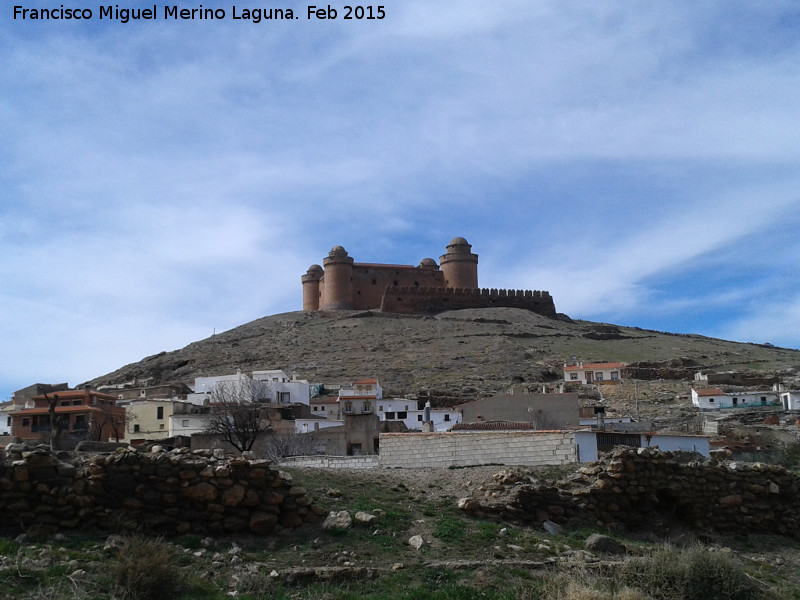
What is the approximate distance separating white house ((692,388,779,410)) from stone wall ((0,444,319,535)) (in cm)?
3716

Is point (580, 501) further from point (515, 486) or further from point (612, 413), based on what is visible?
point (612, 413)

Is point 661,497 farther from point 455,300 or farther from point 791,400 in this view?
point 455,300

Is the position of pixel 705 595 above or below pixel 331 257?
below

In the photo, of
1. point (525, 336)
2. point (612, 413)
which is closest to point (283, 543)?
point (612, 413)

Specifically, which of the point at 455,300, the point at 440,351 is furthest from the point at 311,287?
the point at 440,351

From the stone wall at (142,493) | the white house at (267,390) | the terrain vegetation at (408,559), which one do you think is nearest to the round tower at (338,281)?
the white house at (267,390)

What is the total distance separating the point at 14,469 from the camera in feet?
30.3

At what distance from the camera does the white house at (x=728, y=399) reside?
43156mm

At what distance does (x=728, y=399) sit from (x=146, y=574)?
133 feet

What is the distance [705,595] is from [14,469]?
7.47 meters

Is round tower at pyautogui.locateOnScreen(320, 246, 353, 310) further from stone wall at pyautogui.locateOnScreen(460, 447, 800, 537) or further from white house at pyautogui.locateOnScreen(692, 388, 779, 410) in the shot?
stone wall at pyautogui.locateOnScreen(460, 447, 800, 537)

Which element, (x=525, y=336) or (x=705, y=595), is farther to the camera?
(x=525, y=336)

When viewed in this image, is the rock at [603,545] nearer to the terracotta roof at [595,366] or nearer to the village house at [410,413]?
the village house at [410,413]

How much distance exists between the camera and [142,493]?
945 cm
